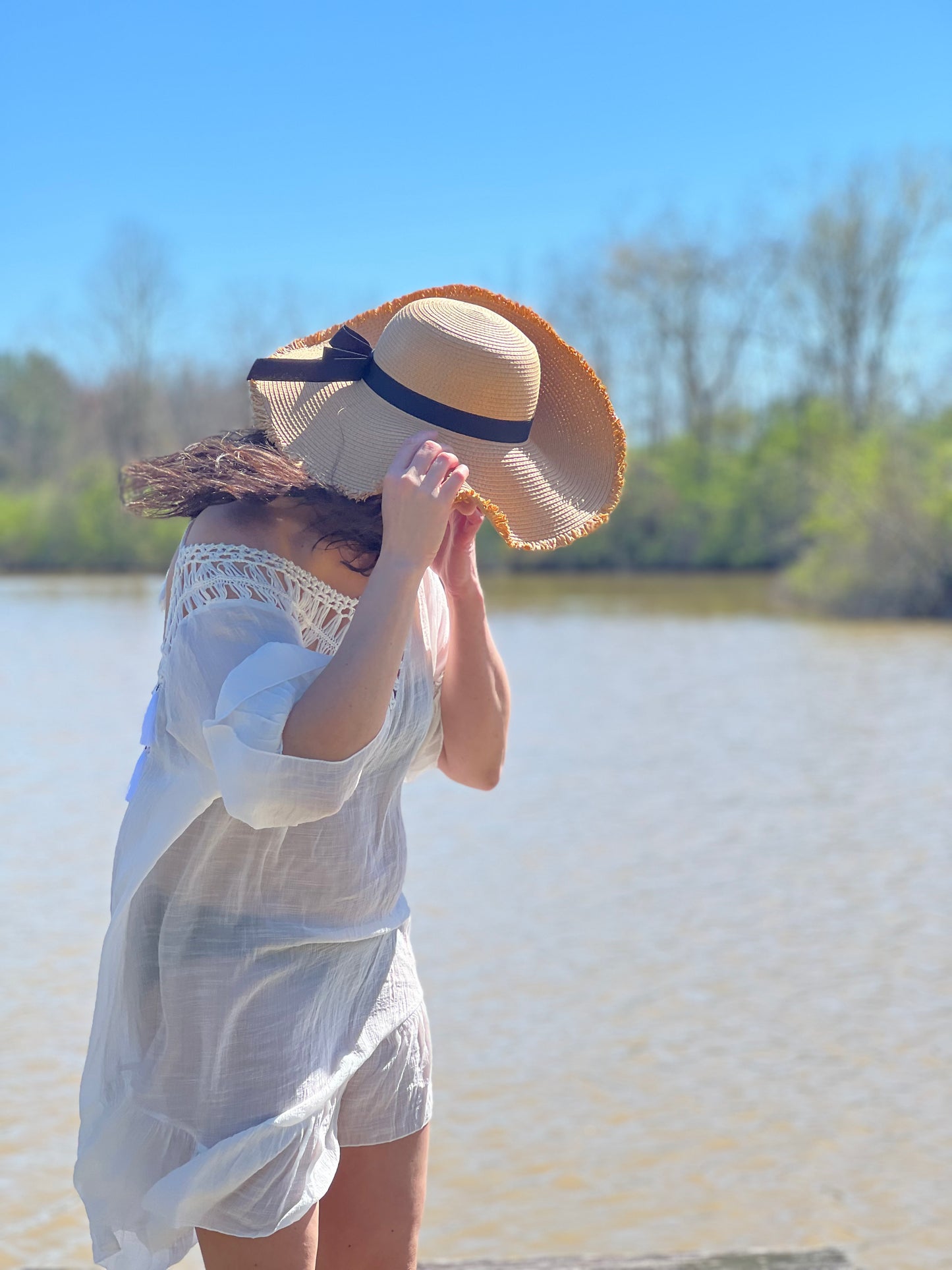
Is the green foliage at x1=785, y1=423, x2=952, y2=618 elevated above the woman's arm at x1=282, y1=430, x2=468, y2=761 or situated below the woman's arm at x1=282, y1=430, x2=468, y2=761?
below

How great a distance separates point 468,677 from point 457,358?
0.46m

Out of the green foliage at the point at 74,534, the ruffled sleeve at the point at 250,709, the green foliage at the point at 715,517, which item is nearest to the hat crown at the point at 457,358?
the ruffled sleeve at the point at 250,709

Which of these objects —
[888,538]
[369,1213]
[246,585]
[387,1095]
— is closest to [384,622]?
[246,585]

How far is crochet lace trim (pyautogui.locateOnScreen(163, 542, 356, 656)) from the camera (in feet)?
4.97

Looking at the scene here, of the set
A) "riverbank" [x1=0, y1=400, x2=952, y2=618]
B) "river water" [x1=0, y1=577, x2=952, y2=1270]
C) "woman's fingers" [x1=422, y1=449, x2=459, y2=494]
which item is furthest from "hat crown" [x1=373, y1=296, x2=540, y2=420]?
"riverbank" [x1=0, y1=400, x2=952, y2=618]

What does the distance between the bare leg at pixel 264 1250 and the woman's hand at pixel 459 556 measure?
0.78 m

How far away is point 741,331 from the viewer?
144 feet

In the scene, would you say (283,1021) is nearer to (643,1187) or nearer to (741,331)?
(643,1187)

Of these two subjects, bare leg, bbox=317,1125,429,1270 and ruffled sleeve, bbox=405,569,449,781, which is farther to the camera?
ruffled sleeve, bbox=405,569,449,781

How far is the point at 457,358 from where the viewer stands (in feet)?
5.27

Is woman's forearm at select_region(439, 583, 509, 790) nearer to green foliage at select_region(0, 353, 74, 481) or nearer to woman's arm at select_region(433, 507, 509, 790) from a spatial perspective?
woman's arm at select_region(433, 507, 509, 790)

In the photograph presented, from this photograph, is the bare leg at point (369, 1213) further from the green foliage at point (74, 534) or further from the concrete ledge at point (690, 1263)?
the green foliage at point (74, 534)

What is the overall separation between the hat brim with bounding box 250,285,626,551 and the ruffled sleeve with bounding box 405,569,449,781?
18 cm

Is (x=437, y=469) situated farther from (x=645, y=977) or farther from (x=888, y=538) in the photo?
(x=888, y=538)
